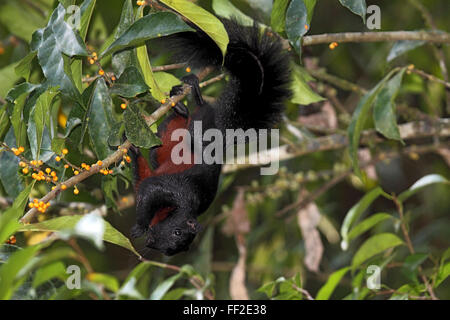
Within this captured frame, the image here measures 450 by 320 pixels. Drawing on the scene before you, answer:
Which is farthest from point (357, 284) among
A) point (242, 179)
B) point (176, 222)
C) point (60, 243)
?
point (242, 179)

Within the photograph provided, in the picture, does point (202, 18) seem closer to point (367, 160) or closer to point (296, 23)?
point (296, 23)

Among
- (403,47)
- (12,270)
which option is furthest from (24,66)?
(403,47)

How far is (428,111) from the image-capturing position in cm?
448

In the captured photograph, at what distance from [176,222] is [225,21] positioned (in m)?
0.83

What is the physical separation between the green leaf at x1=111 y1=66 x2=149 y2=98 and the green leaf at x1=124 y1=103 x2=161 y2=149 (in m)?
0.07

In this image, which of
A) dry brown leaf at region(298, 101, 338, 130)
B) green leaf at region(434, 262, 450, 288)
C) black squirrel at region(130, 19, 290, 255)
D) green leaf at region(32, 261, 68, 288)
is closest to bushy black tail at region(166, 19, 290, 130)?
black squirrel at region(130, 19, 290, 255)

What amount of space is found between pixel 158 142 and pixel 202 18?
43 cm

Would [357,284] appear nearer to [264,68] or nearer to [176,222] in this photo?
[176,222]

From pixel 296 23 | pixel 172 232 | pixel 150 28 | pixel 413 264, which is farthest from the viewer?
pixel 413 264

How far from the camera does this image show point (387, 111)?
2.54m

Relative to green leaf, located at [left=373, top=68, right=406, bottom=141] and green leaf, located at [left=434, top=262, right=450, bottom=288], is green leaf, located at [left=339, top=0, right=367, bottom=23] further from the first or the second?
green leaf, located at [left=434, top=262, right=450, bottom=288]

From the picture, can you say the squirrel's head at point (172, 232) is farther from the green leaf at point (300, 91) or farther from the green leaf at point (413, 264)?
the green leaf at point (413, 264)

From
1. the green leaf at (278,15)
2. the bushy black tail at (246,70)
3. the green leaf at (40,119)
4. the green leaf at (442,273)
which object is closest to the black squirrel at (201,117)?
the bushy black tail at (246,70)

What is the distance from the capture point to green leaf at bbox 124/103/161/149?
1918 mm
